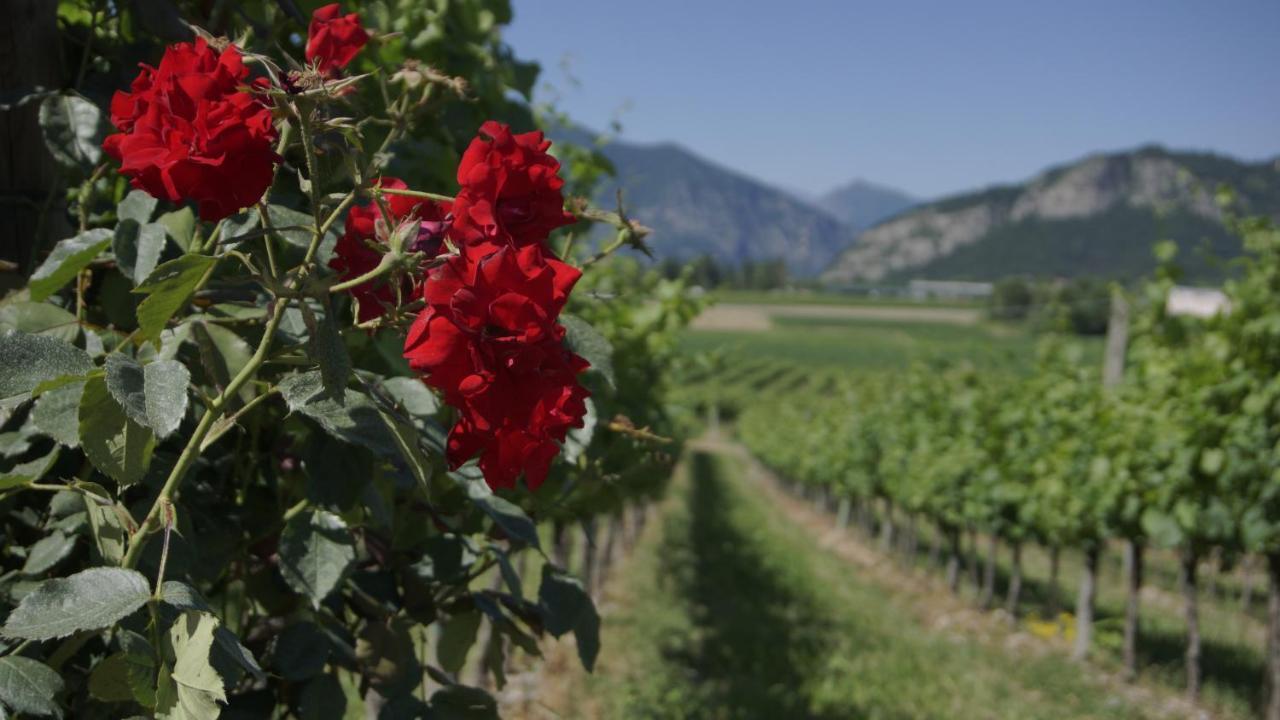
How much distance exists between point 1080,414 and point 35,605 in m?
9.97

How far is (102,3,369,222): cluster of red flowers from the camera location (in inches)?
→ 29.9

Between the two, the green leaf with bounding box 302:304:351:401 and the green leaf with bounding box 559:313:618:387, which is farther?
the green leaf with bounding box 559:313:618:387

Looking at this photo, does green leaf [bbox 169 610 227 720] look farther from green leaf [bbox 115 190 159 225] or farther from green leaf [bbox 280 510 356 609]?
green leaf [bbox 115 190 159 225]

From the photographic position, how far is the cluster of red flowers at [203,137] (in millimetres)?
760

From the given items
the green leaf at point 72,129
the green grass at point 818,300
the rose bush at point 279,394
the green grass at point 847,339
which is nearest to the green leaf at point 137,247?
the rose bush at point 279,394

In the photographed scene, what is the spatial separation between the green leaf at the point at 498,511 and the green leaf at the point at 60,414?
0.51m

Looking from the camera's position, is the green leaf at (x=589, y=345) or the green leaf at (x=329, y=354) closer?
the green leaf at (x=329, y=354)

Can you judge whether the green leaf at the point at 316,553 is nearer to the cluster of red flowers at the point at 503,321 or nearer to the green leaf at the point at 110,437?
the green leaf at the point at 110,437

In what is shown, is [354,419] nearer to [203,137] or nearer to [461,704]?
[203,137]

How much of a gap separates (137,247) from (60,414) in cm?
32

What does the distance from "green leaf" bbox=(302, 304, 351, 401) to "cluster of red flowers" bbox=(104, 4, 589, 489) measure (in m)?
0.06

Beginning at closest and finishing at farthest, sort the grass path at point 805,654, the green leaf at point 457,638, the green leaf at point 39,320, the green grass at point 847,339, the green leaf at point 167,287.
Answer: the green leaf at point 167,287
the green leaf at point 39,320
the green leaf at point 457,638
the grass path at point 805,654
the green grass at point 847,339

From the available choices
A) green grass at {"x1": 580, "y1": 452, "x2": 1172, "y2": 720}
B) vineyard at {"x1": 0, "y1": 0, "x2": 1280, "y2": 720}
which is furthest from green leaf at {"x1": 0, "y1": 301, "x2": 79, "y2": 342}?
green grass at {"x1": 580, "y1": 452, "x2": 1172, "y2": 720}

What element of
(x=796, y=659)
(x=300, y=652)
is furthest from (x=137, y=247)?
(x=796, y=659)
